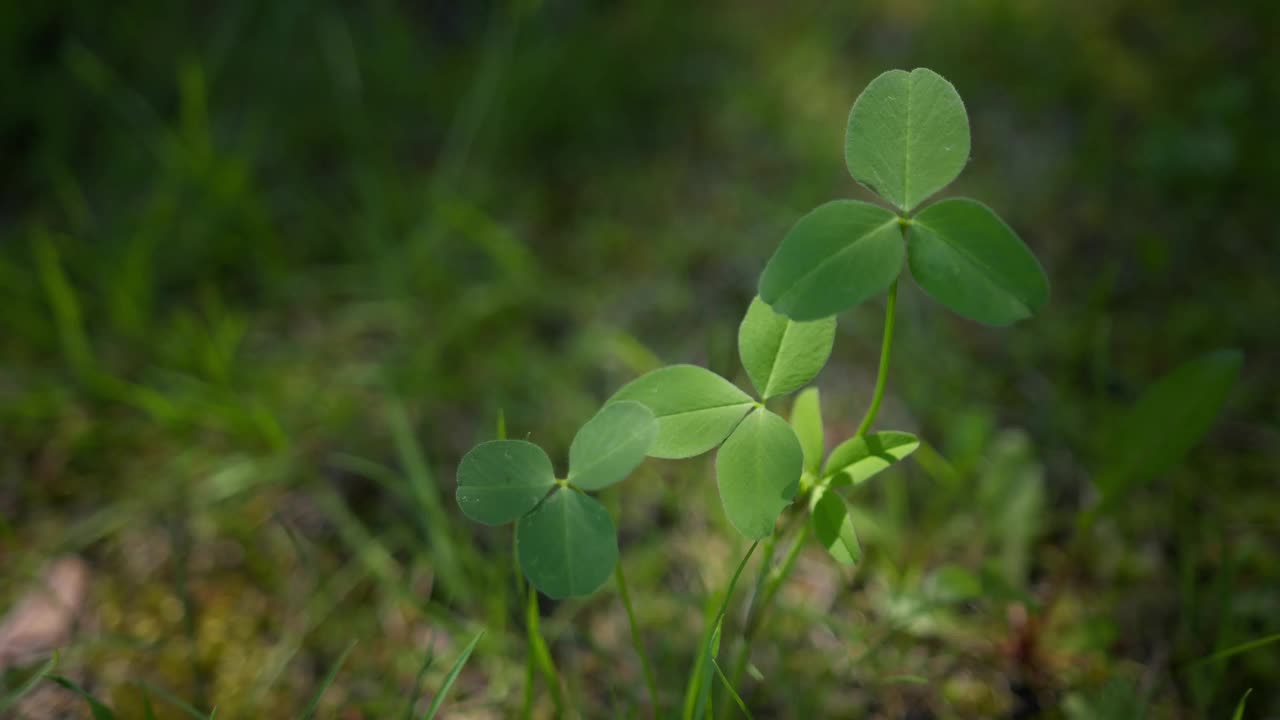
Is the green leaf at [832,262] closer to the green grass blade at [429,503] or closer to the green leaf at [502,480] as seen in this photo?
the green leaf at [502,480]

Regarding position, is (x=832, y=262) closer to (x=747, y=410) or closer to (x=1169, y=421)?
(x=747, y=410)

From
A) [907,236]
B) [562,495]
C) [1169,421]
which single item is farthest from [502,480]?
[1169,421]

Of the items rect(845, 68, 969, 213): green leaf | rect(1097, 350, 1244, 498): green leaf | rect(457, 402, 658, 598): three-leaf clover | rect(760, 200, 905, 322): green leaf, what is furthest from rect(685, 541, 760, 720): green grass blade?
rect(1097, 350, 1244, 498): green leaf

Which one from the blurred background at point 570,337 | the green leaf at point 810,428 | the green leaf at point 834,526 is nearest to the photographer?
the green leaf at point 834,526

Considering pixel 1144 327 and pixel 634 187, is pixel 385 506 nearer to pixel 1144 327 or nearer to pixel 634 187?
pixel 634 187

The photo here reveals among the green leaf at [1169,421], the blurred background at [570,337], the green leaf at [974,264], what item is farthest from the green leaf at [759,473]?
the green leaf at [1169,421]

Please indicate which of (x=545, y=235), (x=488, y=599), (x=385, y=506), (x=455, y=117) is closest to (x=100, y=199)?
(x=455, y=117)
